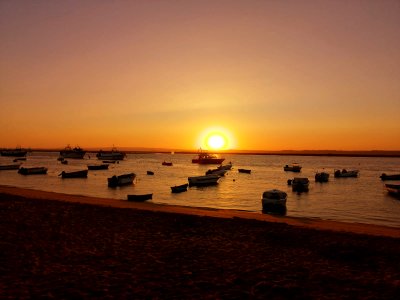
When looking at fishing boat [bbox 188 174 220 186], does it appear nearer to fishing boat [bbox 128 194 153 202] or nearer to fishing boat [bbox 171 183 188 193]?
fishing boat [bbox 171 183 188 193]

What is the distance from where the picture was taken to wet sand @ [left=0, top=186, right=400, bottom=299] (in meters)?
10.2

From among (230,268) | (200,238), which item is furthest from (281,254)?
(200,238)

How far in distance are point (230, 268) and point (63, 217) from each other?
43.7ft

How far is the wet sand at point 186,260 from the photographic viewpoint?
33.5ft

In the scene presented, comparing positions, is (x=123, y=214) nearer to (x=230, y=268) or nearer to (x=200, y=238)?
(x=200, y=238)

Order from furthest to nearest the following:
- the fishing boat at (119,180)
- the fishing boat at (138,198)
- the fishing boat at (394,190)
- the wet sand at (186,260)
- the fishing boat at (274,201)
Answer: the fishing boat at (119,180)
the fishing boat at (394,190)
the fishing boat at (138,198)
the fishing boat at (274,201)
the wet sand at (186,260)

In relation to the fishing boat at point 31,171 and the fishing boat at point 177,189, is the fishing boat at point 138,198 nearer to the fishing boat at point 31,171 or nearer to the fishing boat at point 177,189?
the fishing boat at point 177,189

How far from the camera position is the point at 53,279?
35.1ft

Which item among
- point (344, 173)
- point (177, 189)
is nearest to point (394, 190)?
point (177, 189)

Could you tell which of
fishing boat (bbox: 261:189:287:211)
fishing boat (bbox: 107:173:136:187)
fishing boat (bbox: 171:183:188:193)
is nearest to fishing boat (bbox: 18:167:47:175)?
fishing boat (bbox: 107:173:136:187)

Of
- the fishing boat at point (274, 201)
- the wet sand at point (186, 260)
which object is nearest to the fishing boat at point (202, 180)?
the fishing boat at point (274, 201)

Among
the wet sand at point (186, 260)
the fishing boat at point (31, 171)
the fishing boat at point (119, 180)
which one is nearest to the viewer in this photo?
the wet sand at point (186, 260)

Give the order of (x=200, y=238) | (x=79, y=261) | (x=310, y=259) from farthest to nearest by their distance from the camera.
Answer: (x=200, y=238) → (x=310, y=259) → (x=79, y=261)

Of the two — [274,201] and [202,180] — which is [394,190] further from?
[202,180]
